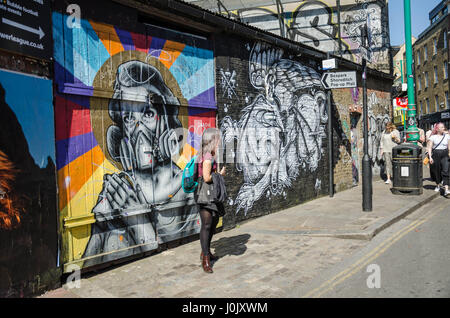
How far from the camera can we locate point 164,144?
6004 millimetres

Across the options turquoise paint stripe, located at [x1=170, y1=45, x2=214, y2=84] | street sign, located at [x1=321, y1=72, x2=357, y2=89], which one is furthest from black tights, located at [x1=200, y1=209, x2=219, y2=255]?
street sign, located at [x1=321, y1=72, x2=357, y2=89]

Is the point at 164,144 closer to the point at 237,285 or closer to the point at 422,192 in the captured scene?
the point at 237,285

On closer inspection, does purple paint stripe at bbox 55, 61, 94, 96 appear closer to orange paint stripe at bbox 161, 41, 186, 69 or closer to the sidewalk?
orange paint stripe at bbox 161, 41, 186, 69

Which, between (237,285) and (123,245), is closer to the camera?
(237,285)

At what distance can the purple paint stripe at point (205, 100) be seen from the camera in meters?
6.59

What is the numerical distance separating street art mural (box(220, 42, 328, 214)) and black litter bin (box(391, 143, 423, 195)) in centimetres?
215

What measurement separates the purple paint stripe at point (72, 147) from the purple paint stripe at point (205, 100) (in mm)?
2053

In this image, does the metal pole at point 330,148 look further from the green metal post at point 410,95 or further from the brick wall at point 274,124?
the green metal post at point 410,95

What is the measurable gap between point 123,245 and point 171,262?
0.73m

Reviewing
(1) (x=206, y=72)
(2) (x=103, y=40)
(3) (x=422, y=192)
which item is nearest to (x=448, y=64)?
(3) (x=422, y=192)

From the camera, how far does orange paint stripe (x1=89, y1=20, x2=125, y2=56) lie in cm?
511

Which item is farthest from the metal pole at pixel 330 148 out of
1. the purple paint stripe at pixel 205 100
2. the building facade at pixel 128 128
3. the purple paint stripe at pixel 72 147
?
the purple paint stripe at pixel 72 147

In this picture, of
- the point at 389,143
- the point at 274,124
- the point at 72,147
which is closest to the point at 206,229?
the point at 72,147

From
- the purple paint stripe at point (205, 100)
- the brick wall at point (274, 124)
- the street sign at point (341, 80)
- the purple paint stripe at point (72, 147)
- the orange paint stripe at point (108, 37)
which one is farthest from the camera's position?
the street sign at point (341, 80)
